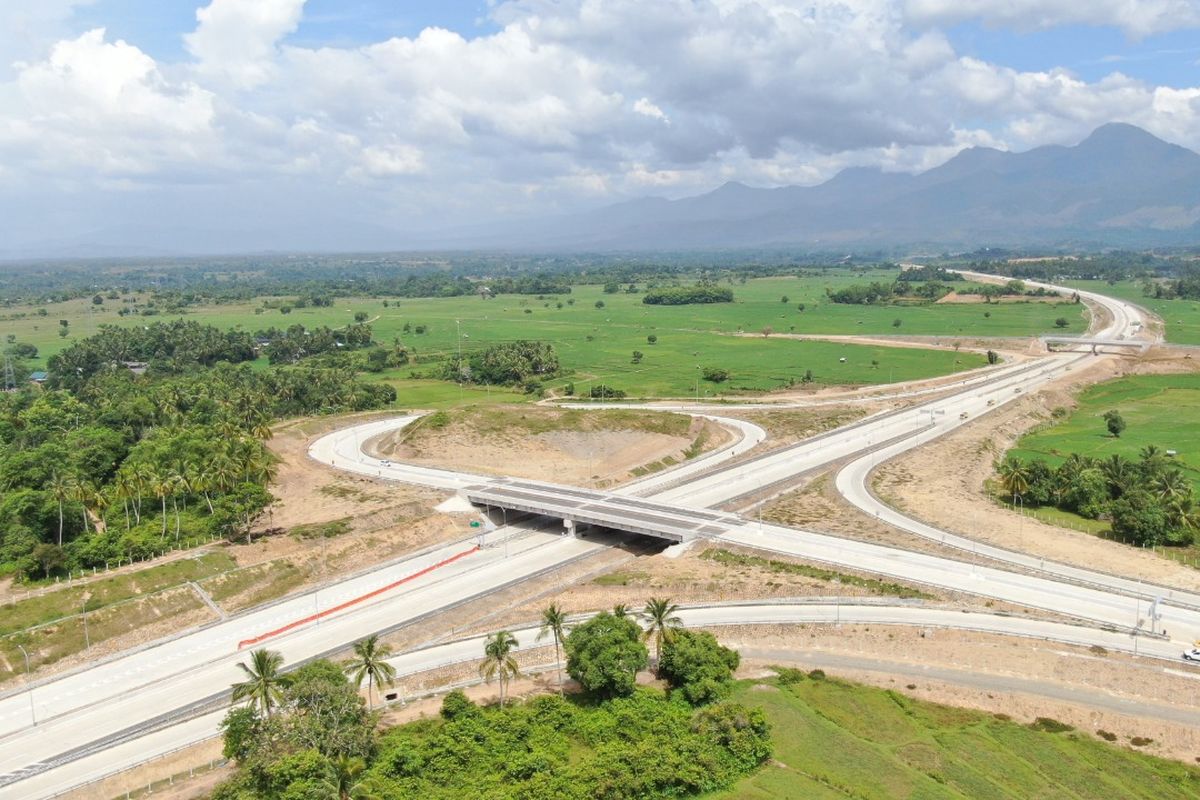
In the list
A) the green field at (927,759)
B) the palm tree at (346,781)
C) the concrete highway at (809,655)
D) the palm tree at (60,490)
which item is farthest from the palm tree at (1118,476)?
the palm tree at (60,490)

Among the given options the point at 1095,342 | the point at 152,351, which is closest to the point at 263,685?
the point at 152,351

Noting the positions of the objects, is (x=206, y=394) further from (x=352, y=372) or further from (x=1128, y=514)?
(x=1128, y=514)

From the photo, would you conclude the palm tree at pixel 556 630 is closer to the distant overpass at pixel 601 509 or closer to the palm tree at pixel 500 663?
the palm tree at pixel 500 663

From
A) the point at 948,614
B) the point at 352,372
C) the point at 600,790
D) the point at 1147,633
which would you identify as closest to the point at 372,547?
the point at 600,790

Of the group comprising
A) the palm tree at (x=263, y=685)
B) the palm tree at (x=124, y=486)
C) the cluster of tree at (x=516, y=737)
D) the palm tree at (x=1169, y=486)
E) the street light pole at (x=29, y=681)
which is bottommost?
the street light pole at (x=29, y=681)

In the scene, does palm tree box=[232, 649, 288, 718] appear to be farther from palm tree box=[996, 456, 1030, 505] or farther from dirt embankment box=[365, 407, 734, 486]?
palm tree box=[996, 456, 1030, 505]

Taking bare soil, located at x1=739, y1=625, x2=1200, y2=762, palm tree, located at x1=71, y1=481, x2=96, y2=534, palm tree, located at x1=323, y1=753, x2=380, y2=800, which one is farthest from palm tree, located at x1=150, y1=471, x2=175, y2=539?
bare soil, located at x1=739, y1=625, x2=1200, y2=762
